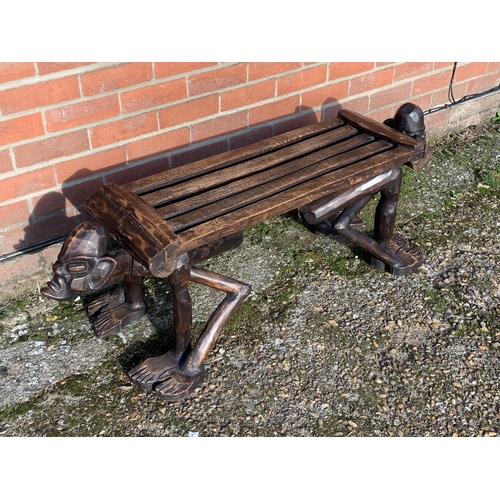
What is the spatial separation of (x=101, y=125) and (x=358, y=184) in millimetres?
1259

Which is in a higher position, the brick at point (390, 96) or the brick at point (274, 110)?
the brick at point (274, 110)

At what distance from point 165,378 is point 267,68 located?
1.80 meters

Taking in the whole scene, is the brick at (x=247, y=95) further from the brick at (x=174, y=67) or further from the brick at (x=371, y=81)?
the brick at (x=371, y=81)

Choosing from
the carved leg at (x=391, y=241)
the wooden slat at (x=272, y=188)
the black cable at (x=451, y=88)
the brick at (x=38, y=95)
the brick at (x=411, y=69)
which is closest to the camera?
the wooden slat at (x=272, y=188)

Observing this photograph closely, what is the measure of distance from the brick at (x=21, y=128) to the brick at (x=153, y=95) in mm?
421

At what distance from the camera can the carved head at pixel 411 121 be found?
3.36 metres

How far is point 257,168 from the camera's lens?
306 centimetres

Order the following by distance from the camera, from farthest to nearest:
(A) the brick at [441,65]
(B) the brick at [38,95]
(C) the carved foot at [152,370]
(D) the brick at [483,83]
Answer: (D) the brick at [483,83] → (A) the brick at [441,65] → (B) the brick at [38,95] → (C) the carved foot at [152,370]

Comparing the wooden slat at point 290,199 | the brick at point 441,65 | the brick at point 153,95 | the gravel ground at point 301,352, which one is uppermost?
the brick at point 153,95

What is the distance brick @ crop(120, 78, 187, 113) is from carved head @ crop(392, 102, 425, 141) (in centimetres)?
109

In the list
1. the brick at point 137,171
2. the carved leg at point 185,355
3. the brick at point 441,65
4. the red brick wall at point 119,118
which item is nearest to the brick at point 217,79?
the red brick wall at point 119,118

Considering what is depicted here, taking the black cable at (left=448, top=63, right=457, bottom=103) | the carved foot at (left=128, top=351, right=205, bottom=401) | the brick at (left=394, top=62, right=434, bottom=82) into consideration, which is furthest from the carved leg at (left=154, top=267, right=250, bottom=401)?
the black cable at (left=448, top=63, right=457, bottom=103)

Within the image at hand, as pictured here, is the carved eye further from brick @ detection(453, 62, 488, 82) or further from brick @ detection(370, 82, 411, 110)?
brick @ detection(453, 62, 488, 82)
